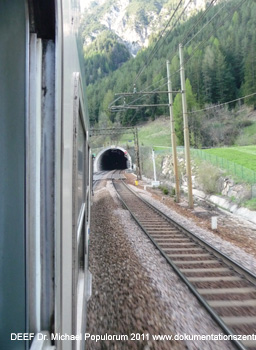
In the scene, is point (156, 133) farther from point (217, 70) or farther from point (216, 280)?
point (216, 280)

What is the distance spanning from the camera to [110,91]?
81.9 m

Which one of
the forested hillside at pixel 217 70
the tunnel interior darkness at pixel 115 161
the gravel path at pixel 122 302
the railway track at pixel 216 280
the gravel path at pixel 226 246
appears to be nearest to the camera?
the gravel path at pixel 122 302

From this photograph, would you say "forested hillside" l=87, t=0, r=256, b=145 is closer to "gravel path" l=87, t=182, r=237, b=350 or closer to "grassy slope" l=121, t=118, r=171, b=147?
"grassy slope" l=121, t=118, r=171, b=147

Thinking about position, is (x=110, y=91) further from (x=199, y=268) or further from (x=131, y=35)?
(x=131, y=35)

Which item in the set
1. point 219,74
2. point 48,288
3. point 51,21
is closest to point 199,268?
point 48,288

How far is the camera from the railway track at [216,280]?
3861 mm

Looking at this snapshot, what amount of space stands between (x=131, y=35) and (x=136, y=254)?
216m

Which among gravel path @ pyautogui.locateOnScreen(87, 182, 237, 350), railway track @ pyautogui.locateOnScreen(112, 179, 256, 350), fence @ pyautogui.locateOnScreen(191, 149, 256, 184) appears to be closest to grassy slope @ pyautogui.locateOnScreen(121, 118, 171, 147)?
fence @ pyautogui.locateOnScreen(191, 149, 256, 184)

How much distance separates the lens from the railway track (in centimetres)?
386

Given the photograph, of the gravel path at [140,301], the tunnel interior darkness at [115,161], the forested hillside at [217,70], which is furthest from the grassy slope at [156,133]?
the gravel path at [140,301]

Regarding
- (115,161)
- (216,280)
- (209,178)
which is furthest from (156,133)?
(216,280)

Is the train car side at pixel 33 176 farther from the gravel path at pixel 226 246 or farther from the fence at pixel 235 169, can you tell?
the fence at pixel 235 169

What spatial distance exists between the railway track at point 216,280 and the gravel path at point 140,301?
0.19 m

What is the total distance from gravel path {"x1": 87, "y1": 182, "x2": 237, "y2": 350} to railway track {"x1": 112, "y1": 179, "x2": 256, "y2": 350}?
0.19m
